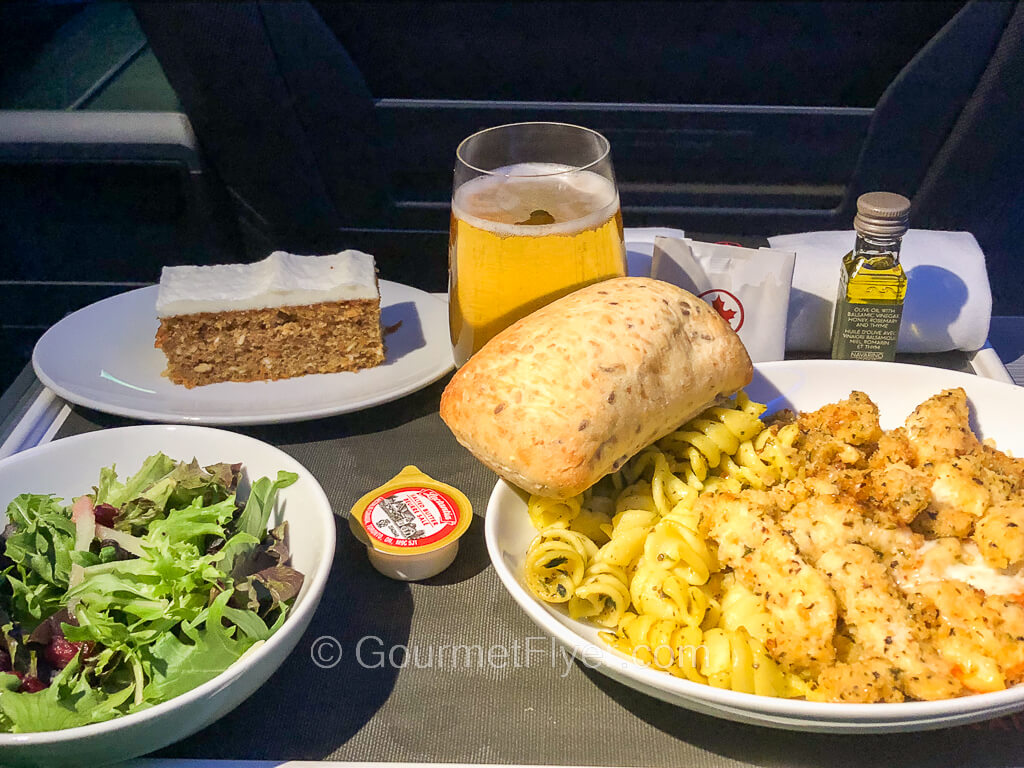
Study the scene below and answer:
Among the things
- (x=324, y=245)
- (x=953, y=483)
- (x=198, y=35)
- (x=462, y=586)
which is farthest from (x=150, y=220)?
(x=953, y=483)

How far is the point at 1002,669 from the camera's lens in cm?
89

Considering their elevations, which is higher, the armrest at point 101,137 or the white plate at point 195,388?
the armrest at point 101,137

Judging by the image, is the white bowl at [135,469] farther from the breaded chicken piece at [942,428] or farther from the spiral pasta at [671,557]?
the breaded chicken piece at [942,428]

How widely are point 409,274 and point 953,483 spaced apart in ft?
6.11

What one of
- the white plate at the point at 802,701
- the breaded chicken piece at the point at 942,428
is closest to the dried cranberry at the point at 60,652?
the white plate at the point at 802,701

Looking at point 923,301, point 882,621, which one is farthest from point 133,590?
point 923,301

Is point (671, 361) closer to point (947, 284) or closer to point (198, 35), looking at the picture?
point (947, 284)

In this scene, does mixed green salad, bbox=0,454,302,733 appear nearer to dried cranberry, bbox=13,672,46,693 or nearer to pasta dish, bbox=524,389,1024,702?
dried cranberry, bbox=13,672,46,693

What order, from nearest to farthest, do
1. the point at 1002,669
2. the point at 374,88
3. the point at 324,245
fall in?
the point at 1002,669
the point at 374,88
the point at 324,245

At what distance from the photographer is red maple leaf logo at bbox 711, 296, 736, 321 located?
4.90 feet

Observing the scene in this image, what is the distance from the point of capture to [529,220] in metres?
1.31

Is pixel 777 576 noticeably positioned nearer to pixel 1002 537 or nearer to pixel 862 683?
pixel 862 683

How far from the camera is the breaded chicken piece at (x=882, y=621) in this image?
89cm

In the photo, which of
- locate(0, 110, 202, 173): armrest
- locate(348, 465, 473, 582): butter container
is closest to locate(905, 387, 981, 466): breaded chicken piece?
locate(348, 465, 473, 582): butter container
